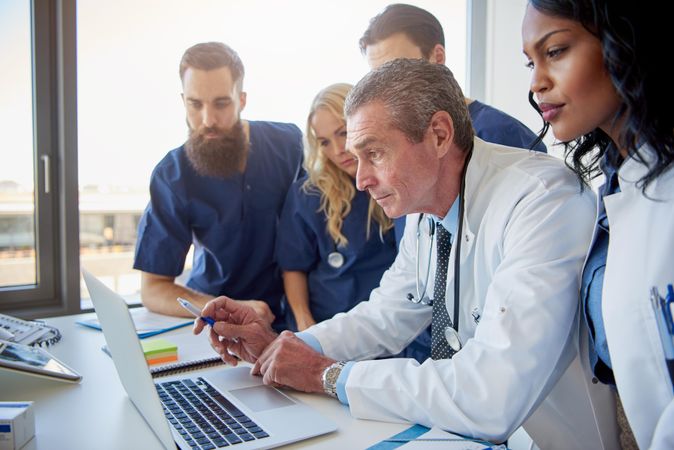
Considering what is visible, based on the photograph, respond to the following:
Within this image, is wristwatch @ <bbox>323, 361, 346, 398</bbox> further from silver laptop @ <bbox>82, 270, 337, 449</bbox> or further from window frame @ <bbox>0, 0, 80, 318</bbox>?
window frame @ <bbox>0, 0, 80, 318</bbox>

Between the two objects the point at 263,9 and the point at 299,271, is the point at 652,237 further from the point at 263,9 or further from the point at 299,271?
the point at 263,9

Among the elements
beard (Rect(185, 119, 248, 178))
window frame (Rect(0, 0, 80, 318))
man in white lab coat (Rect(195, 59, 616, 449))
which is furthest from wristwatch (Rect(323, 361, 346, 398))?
window frame (Rect(0, 0, 80, 318))

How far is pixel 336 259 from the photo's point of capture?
1.94 metres

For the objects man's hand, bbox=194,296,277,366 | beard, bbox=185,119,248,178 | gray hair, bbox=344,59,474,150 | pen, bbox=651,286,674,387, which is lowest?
man's hand, bbox=194,296,277,366

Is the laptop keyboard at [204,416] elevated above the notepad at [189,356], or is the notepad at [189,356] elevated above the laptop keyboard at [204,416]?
the laptop keyboard at [204,416]

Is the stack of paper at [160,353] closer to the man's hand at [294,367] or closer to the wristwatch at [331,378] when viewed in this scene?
the man's hand at [294,367]

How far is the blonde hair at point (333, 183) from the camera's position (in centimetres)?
192

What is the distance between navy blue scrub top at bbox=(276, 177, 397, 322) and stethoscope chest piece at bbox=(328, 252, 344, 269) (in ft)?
0.04

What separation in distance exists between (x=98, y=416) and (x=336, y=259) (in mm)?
1058

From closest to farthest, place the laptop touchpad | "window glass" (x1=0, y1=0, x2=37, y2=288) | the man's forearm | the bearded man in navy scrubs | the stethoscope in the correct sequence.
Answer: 1. the laptop touchpad
2. the stethoscope
3. the man's forearm
4. the bearded man in navy scrubs
5. "window glass" (x1=0, y1=0, x2=37, y2=288)

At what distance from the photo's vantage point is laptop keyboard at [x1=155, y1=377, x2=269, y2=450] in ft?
2.83

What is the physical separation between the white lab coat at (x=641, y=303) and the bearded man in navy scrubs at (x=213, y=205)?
1.37 m

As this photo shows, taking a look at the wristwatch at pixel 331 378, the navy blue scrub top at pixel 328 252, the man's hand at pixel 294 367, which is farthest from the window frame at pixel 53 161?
Result: the wristwatch at pixel 331 378

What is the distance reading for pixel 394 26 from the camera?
6.36 feet
